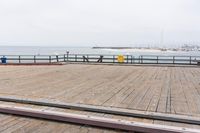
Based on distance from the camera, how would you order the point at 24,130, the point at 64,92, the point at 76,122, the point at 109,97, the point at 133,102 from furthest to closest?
the point at 64,92, the point at 109,97, the point at 133,102, the point at 76,122, the point at 24,130

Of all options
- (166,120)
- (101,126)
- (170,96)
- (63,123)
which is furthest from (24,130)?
(170,96)

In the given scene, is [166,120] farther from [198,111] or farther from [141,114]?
[198,111]

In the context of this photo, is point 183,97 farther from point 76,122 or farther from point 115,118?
point 76,122

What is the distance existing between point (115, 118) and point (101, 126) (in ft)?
1.40

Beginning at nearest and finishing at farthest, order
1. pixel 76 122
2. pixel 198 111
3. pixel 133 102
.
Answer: pixel 76 122
pixel 198 111
pixel 133 102

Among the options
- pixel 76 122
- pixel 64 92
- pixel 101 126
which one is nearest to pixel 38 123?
pixel 76 122

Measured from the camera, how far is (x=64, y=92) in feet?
19.8

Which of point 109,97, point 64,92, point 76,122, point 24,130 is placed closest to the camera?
point 24,130

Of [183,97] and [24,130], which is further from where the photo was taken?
[183,97]

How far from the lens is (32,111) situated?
13.1 feet

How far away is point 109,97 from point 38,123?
214 cm

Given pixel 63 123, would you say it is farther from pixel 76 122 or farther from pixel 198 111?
pixel 198 111

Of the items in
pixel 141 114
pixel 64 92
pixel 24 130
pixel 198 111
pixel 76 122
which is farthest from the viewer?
pixel 64 92

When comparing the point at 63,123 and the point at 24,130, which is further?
the point at 63,123
